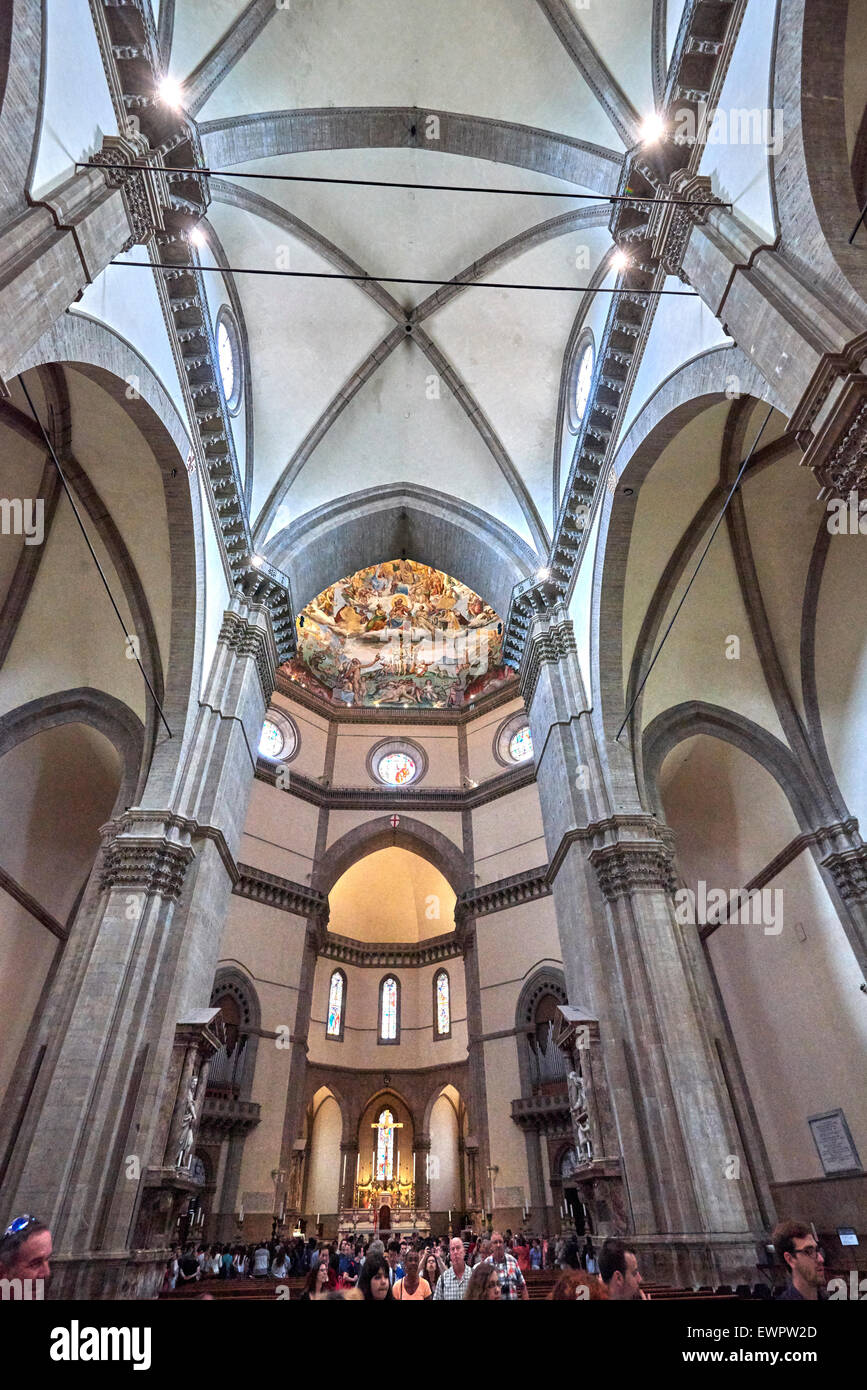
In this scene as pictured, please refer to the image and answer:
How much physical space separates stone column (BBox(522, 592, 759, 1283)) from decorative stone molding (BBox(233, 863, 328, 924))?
11769 millimetres

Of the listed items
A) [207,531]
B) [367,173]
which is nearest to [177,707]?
[207,531]

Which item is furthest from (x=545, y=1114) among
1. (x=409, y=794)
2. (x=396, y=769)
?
(x=396, y=769)

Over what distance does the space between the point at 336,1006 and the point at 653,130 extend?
23.7 m

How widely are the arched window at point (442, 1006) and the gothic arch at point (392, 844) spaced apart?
11.0ft

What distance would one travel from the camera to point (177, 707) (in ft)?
36.0

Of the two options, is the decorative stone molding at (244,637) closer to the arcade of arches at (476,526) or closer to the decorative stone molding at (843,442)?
the arcade of arches at (476,526)

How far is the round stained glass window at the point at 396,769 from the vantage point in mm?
26516

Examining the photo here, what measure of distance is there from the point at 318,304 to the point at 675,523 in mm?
7761

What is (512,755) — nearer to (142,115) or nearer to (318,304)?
(318,304)

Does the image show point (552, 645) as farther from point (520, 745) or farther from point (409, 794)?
point (409, 794)

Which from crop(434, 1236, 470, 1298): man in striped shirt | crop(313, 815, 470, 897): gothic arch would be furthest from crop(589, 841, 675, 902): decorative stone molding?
crop(313, 815, 470, 897): gothic arch
